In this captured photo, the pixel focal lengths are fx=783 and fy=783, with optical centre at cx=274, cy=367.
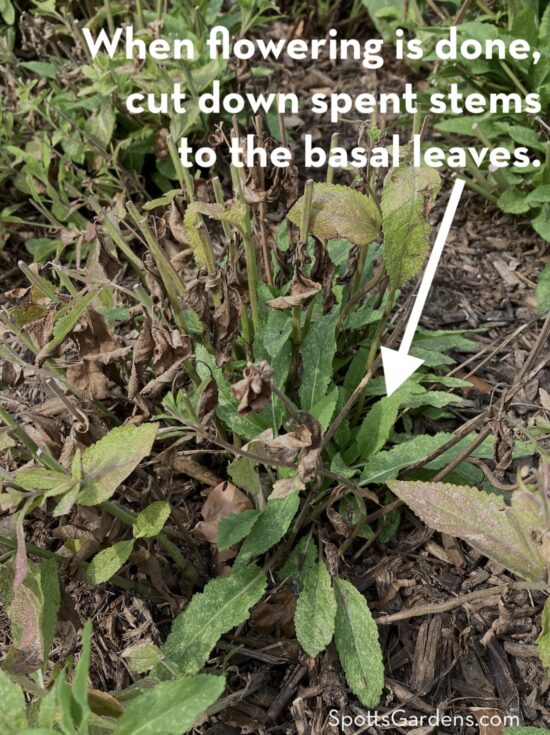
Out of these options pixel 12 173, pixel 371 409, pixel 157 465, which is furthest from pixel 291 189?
pixel 12 173

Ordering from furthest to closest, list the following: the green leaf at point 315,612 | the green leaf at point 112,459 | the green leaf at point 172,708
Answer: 1. the green leaf at point 315,612
2. the green leaf at point 112,459
3. the green leaf at point 172,708

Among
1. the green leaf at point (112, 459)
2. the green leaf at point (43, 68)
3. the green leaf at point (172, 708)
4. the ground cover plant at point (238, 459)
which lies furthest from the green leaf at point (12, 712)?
the green leaf at point (43, 68)

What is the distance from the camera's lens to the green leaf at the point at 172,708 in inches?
35.5

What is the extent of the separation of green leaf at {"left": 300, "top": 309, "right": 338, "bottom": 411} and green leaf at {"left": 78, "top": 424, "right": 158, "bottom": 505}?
45cm

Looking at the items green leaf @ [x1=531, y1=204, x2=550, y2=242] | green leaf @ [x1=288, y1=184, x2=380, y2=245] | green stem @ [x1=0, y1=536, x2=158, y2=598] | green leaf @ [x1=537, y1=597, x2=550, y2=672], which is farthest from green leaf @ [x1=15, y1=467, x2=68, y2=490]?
green leaf @ [x1=531, y1=204, x2=550, y2=242]

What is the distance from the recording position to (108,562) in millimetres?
1297

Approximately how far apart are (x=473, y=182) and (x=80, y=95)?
1.08m

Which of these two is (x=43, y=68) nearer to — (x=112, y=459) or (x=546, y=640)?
(x=112, y=459)

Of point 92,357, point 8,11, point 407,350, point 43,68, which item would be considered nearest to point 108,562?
point 92,357

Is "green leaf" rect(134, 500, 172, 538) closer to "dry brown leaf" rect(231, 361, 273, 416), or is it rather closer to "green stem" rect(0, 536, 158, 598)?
"green stem" rect(0, 536, 158, 598)

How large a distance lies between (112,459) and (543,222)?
51.1 inches

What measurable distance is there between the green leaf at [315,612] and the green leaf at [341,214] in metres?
0.61

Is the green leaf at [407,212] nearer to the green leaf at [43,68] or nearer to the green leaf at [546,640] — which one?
the green leaf at [546,640]

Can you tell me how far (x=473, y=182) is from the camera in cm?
214
